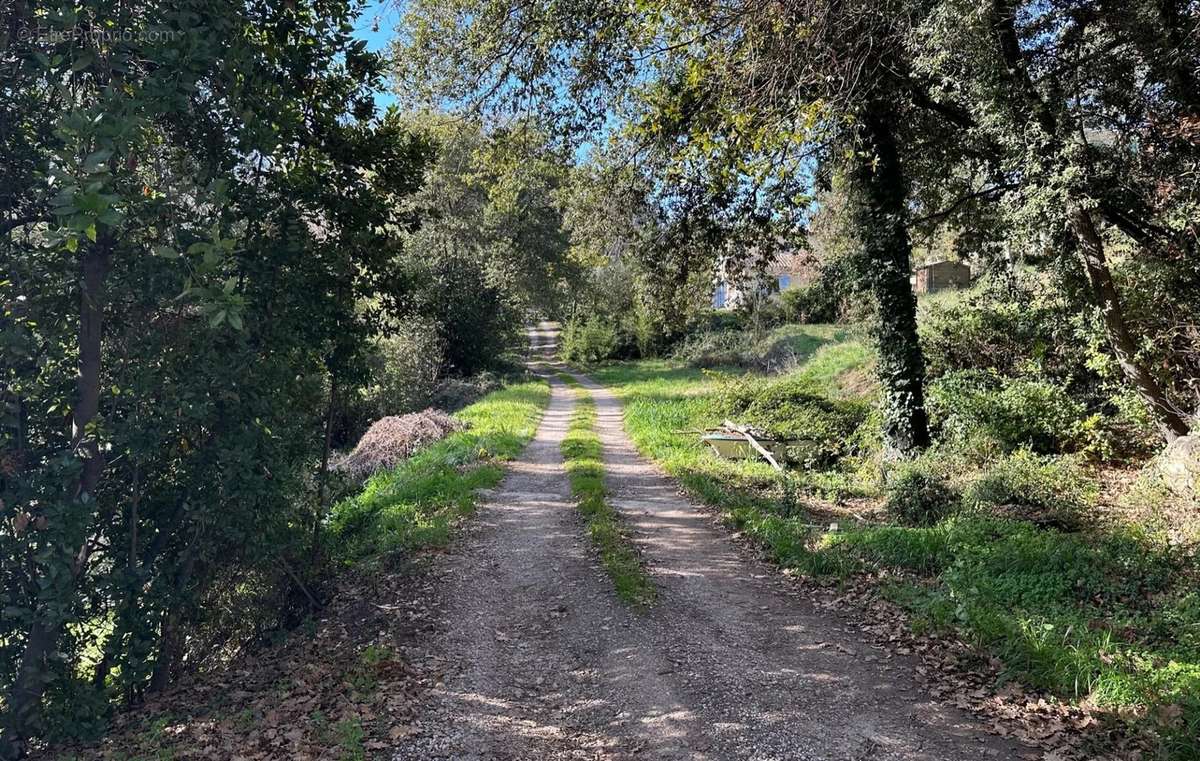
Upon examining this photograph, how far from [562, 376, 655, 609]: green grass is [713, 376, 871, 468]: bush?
3.67m

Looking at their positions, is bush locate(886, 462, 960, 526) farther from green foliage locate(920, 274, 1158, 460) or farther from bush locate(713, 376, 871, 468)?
bush locate(713, 376, 871, 468)

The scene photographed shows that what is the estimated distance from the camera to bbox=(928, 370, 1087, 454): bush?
1102 cm

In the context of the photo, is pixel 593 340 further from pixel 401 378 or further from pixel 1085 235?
pixel 1085 235

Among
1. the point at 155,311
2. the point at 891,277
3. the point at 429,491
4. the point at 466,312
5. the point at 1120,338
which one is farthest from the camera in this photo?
the point at 466,312

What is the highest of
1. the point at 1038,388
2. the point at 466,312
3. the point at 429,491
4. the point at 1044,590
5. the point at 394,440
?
the point at 466,312

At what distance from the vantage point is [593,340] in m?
42.7

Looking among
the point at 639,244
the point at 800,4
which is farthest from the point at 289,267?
the point at 639,244

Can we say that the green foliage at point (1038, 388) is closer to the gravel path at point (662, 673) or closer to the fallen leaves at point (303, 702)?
the gravel path at point (662, 673)

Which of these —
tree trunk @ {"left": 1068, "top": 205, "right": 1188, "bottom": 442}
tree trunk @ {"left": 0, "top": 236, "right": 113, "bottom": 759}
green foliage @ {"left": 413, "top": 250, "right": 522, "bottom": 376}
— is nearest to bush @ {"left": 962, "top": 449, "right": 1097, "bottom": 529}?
tree trunk @ {"left": 1068, "top": 205, "right": 1188, "bottom": 442}

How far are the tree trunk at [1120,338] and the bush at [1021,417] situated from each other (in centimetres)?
106

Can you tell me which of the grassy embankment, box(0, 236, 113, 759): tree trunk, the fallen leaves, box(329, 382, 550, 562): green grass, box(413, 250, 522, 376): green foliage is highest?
box(413, 250, 522, 376): green foliage

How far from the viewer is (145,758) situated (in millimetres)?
4016

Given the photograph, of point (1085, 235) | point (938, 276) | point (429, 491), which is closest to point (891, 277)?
point (1085, 235)

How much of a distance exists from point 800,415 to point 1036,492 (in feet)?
20.4
